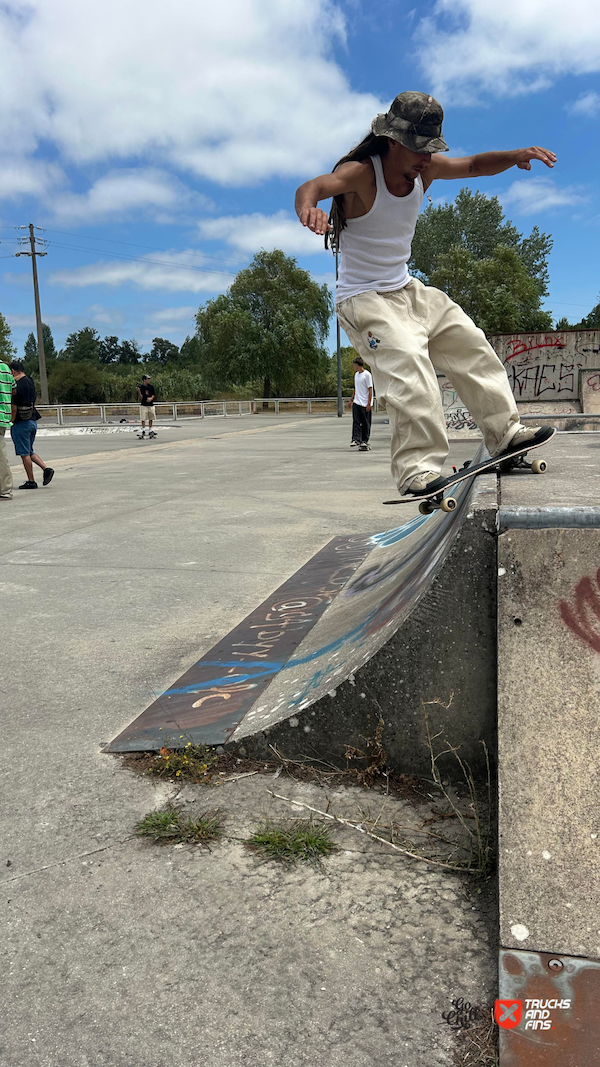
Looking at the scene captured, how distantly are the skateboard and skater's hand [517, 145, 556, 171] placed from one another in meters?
1.11

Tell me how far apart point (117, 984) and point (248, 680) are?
5.38 feet

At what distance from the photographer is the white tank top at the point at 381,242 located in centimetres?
310

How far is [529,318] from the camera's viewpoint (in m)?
54.5

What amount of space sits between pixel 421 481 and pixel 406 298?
0.83 metres

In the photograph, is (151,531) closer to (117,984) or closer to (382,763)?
(382,763)

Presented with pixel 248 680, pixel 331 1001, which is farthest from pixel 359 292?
pixel 331 1001

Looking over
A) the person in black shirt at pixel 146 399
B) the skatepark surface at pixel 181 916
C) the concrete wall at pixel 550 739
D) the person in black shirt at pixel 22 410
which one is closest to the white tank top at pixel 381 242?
the skatepark surface at pixel 181 916

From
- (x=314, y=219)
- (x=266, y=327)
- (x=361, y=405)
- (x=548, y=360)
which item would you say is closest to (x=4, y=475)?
(x=361, y=405)

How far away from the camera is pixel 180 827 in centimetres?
225

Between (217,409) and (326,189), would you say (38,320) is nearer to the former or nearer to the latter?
(217,409)

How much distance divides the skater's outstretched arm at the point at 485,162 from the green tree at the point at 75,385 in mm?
62245

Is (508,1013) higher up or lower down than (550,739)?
lower down

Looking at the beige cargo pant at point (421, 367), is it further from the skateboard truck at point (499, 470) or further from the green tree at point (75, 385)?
the green tree at point (75, 385)

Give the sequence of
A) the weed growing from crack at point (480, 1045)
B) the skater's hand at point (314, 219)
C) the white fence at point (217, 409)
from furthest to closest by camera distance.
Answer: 1. the white fence at point (217, 409)
2. the skater's hand at point (314, 219)
3. the weed growing from crack at point (480, 1045)
